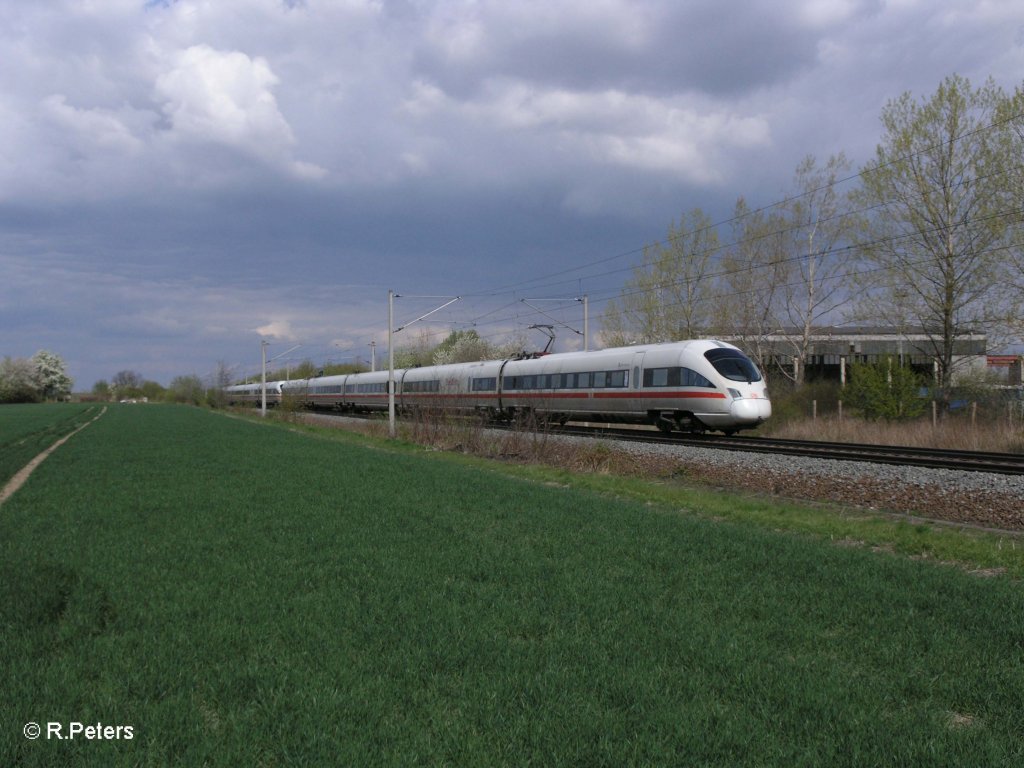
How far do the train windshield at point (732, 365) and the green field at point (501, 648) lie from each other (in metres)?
13.8

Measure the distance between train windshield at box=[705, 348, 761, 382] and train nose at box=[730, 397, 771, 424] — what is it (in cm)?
69

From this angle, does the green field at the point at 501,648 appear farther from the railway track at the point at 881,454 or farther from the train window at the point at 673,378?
the train window at the point at 673,378

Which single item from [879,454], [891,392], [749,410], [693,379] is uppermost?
[693,379]

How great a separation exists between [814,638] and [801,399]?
95.1 ft

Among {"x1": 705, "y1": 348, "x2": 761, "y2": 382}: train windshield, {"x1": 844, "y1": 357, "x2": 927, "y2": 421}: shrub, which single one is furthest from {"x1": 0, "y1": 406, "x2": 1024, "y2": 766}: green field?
{"x1": 844, "y1": 357, "x2": 927, "y2": 421}: shrub

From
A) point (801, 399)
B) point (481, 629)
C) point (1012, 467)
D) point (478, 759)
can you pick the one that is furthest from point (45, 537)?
point (801, 399)

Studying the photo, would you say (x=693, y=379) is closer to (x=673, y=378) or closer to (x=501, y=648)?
(x=673, y=378)

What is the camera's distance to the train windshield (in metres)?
23.0

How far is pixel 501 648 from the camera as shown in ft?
16.3

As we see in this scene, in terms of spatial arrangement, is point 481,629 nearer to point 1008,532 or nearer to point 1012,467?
point 1008,532

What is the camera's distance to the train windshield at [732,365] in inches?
904
